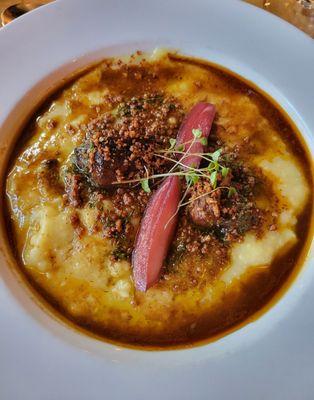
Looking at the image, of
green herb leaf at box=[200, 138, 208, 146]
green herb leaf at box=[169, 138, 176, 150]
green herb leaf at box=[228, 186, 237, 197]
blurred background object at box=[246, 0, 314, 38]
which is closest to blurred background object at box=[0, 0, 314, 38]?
blurred background object at box=[246, 0, 314, 38]

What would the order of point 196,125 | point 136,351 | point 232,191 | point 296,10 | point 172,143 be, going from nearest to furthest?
1. point 136,351
2. point 232,191
3. point 172,143
4. point 196,125
5. point 296,10

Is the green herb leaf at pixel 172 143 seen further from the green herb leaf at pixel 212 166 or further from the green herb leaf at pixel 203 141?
the green herb leaf at pixel 212 166

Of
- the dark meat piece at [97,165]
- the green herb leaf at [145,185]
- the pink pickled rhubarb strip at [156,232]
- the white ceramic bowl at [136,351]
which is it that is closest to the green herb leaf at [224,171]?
the pink pickled rhubarb strip at [156,232]

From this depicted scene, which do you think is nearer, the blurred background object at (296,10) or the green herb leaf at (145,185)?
the green herb leaf at (145,185)

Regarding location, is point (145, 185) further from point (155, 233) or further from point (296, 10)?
point (296, 10)

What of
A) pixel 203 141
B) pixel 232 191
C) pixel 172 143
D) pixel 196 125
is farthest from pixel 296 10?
pixel 232 191

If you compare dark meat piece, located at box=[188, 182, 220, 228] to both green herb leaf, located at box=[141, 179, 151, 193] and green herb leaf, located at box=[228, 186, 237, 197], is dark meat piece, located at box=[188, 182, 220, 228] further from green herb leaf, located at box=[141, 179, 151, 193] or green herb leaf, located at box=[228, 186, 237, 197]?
green herb leaf, located at box=[141, 179, 151, 193]
